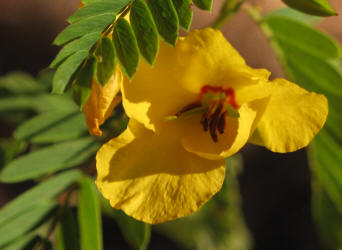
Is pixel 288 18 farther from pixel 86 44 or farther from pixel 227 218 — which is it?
pixel 227 218

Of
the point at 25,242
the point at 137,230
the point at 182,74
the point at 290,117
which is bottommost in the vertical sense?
the point at 137,230

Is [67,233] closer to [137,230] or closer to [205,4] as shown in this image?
[137,230]

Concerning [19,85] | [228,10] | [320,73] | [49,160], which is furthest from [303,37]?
[19,85]

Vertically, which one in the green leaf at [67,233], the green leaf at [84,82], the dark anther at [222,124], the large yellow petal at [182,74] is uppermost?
the green leaf at [84,82]

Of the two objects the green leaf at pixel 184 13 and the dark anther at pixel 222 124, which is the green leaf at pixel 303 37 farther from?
the green leaf at pixel 184 13

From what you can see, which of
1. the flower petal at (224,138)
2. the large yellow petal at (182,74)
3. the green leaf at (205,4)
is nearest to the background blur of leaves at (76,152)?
the green leaf at (205,4)

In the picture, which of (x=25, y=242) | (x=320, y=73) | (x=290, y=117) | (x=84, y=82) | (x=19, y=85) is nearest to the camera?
(x=84, y=82)

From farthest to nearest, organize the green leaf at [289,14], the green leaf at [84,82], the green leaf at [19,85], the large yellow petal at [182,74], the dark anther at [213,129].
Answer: the green leaf at [19,85], the green leaf at [289,14], the dark anther at [213,129], the large yellow petal at [182,74], the green leaf at [84,82]

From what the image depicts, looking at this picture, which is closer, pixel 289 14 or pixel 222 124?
pixel 222 124
